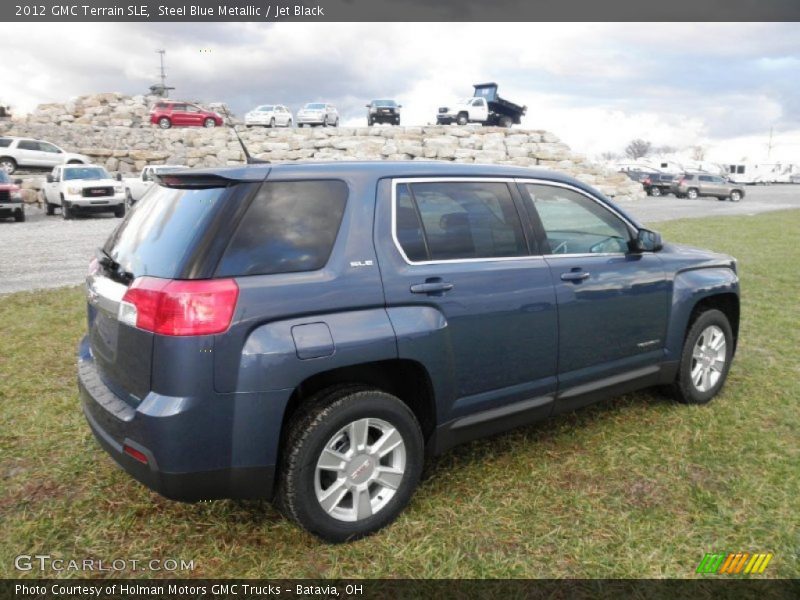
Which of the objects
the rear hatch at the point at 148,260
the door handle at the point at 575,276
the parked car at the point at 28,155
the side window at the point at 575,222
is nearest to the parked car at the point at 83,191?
the parked car at the point at 28,155

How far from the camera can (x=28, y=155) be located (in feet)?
89.9

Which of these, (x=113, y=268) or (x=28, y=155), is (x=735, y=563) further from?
(x=28, y=155)

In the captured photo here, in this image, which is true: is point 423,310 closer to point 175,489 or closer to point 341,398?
point 341,398

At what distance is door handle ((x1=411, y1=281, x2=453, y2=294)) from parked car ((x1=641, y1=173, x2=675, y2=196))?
1552 inches

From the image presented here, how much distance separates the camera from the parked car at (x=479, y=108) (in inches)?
1658

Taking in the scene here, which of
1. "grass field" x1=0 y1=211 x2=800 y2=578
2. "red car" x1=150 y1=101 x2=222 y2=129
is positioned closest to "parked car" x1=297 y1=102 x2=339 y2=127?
"red car" x1=150 y1=101 x2=222 y2=129

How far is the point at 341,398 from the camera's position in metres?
2.98

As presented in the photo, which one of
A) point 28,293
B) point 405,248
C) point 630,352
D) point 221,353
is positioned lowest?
point 28,293

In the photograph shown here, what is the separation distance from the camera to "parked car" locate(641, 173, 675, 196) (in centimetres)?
3869

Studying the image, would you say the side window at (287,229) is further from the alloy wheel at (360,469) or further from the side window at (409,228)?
the alloy wheel at (360,469)

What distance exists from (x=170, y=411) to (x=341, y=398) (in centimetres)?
→ 76

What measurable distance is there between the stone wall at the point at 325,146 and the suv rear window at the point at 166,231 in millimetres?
28973

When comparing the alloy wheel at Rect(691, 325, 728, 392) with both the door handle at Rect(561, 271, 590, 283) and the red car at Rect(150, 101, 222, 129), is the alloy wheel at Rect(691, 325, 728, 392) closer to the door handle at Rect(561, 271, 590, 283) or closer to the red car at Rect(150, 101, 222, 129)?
the door handle at Rect(561, 271, 590, 283)

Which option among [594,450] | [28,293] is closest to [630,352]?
[594,450]
